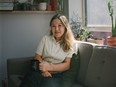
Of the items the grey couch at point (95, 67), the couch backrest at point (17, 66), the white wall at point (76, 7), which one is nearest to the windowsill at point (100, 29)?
the white wall at point (76, 7)

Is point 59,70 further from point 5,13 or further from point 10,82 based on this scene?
point 5,13

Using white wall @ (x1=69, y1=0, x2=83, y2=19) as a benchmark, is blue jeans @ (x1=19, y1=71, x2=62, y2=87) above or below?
below

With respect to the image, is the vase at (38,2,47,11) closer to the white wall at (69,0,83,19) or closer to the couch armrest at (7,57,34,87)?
the white wall at (69,0,83,19)

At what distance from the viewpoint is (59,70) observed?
2447 mm

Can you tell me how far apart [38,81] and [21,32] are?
1.32 m

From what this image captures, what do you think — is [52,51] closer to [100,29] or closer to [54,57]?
[54,57]

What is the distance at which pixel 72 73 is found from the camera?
7.99ft

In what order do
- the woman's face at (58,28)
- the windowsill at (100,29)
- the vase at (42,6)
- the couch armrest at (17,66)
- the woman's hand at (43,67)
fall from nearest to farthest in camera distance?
the woman's hand at (43,67) < the woman's face at (58,28) < the couch armrest at (17,66) < the windowsill at (100,29) < the vase at (42,6)

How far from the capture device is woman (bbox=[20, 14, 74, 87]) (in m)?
2.34

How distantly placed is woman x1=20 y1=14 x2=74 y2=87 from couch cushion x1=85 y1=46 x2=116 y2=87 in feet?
0.90

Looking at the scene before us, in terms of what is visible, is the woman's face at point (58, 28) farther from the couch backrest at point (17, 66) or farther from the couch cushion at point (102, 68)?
the couch backrest at point (17, 66)

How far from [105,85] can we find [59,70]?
556 mm

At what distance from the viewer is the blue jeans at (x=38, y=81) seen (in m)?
2.31

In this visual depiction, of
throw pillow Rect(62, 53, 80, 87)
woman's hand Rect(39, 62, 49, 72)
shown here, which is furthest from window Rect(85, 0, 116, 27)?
woman's hand Rect(39, 62, 49, 72)
